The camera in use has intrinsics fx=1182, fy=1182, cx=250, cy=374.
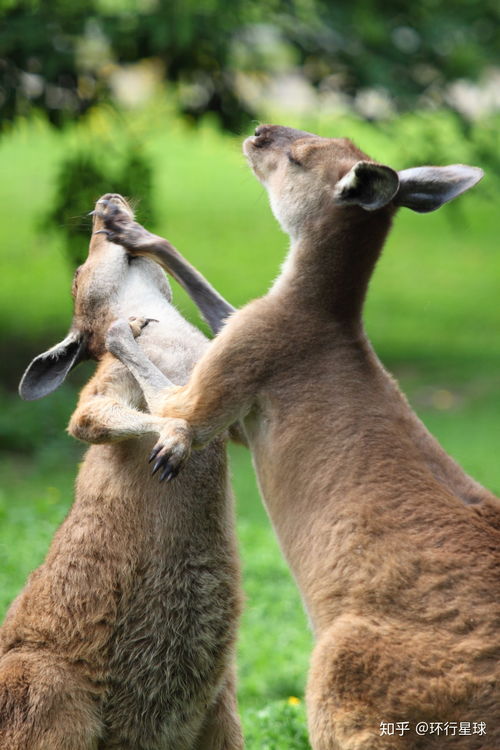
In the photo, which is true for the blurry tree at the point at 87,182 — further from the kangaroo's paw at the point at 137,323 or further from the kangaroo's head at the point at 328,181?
the kangaroo's head at the point at 328,181

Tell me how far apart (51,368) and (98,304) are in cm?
34

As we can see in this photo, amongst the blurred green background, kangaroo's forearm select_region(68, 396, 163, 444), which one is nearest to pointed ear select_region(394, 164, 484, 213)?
kangaroo's forearm select_region(68, 396, 163, 444)

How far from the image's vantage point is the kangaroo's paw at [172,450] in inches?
161

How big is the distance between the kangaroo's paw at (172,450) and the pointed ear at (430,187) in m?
1.20

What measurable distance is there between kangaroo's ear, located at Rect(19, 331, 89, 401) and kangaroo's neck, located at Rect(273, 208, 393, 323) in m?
1.09

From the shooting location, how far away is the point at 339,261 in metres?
4.46

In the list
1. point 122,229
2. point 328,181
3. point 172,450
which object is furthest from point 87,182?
point 172,450

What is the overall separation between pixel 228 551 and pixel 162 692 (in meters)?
0.60

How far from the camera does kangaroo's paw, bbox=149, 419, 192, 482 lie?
13.4 feet

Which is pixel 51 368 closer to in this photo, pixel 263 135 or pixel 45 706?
pixel 263 135

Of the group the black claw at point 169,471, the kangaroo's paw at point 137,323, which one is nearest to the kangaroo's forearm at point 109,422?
the black claw at point 169,471

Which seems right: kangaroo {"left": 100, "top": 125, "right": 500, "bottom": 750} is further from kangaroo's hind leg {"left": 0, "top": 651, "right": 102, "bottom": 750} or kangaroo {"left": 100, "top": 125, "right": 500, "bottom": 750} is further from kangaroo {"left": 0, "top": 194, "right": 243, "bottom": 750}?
kangaroo's hind leg {"left": 0, "top": 651, "right": 102, "bottom": 750}

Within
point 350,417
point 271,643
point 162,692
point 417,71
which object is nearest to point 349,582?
point 350,417

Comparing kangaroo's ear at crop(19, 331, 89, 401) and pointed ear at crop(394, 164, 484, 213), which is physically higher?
pointed ear at crop(394, 164, 484, 213)
